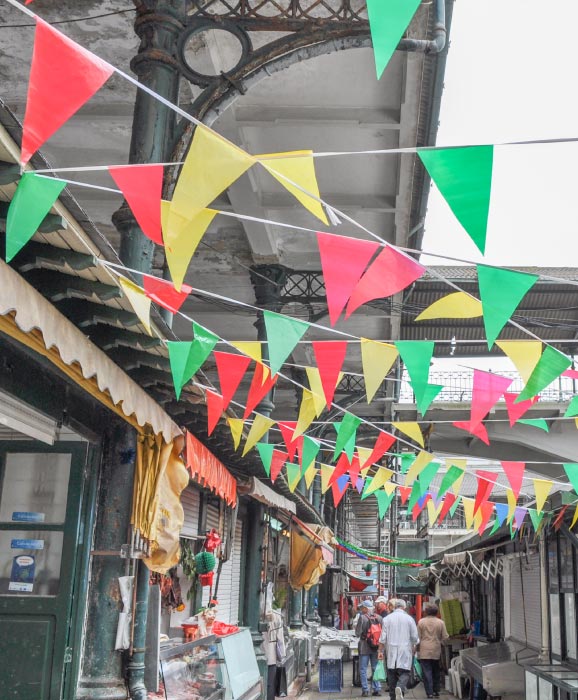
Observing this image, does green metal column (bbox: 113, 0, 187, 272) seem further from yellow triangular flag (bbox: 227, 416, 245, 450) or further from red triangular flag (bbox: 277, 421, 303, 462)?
red triangular flag (bbox: 277, 421, 303, 462)

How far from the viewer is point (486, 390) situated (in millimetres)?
6969

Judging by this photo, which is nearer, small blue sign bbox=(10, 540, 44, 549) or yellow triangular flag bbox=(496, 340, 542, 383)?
yellow triangular flag bbox=(496, 340, 542, 383)

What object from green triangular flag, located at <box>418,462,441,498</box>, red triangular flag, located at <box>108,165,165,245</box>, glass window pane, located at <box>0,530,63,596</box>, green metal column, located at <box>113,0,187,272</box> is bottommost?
glass window pane, located at <box>0,530,63,596</box>

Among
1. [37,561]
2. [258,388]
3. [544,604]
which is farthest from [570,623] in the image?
[37,561]

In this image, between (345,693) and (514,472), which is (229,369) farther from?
(345,693)

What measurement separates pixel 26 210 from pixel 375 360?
319 cm

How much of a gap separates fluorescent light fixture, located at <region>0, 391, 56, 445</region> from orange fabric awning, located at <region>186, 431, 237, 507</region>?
161 centimetres

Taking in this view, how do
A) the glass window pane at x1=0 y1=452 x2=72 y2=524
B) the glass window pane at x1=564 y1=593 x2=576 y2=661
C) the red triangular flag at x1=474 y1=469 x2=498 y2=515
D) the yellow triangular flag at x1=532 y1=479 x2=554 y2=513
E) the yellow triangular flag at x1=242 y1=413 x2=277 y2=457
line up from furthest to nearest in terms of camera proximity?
the glass window pane at x1=564 y1=593 x2=576 y2=661 → the red triangular flag at x1=474 y1=469 x2=498 y2=515 → the yellow triangular flag at x1=532 y1=479 x2=554 y2=513 → the yellow triangular flag at x1=242 y1=413 x2=277 y2=457 → the glass window pane at x1=0 y1=452 x2=72 y2=524

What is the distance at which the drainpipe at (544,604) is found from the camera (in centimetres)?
1200

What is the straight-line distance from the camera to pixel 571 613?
1125 cm

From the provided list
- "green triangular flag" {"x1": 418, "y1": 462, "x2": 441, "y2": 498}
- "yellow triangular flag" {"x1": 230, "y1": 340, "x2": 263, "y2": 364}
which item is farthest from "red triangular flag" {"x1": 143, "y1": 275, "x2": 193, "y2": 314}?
"green triangular flag" {"x1": 418, "y1": 462, "x2": 441, "y2": 498}

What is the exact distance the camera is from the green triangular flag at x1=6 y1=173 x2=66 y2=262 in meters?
3.30

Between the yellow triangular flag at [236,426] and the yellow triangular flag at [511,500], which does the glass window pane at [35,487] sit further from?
the yellow triangular flag at [511,500]

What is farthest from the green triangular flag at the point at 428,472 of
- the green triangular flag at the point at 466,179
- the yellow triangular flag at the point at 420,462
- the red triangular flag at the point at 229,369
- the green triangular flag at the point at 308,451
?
the green triangular flag at the point at 466,179
